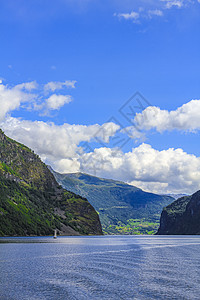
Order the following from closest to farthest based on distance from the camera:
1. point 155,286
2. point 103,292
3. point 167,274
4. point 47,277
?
point 103,292 < point 155,286 < point 47,277 < point 167,274

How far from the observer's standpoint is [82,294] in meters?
48.4

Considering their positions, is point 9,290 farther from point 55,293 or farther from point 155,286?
point 155,286

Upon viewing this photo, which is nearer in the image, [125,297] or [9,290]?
[125,297]

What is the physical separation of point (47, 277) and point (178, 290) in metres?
27.4

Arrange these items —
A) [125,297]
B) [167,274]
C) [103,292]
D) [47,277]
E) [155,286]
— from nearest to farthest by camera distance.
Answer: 1. [125,297]
2. [103,292]
3. [155,286]
4. [47,277]
5. [167,274]

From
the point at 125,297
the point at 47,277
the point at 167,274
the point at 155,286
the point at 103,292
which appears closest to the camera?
the point at 125,297

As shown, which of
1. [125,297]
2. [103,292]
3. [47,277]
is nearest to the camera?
[125,297]

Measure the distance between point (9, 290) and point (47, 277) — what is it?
1630 cm

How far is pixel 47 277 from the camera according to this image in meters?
65.8

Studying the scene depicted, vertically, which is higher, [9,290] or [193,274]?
[9,290]

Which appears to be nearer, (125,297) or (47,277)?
(125,297)

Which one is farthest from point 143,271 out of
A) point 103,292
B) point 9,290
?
point 9,290

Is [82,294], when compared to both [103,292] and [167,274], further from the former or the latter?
[167,274]

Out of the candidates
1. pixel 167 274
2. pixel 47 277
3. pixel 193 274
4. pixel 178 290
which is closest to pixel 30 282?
pixel 47 277
